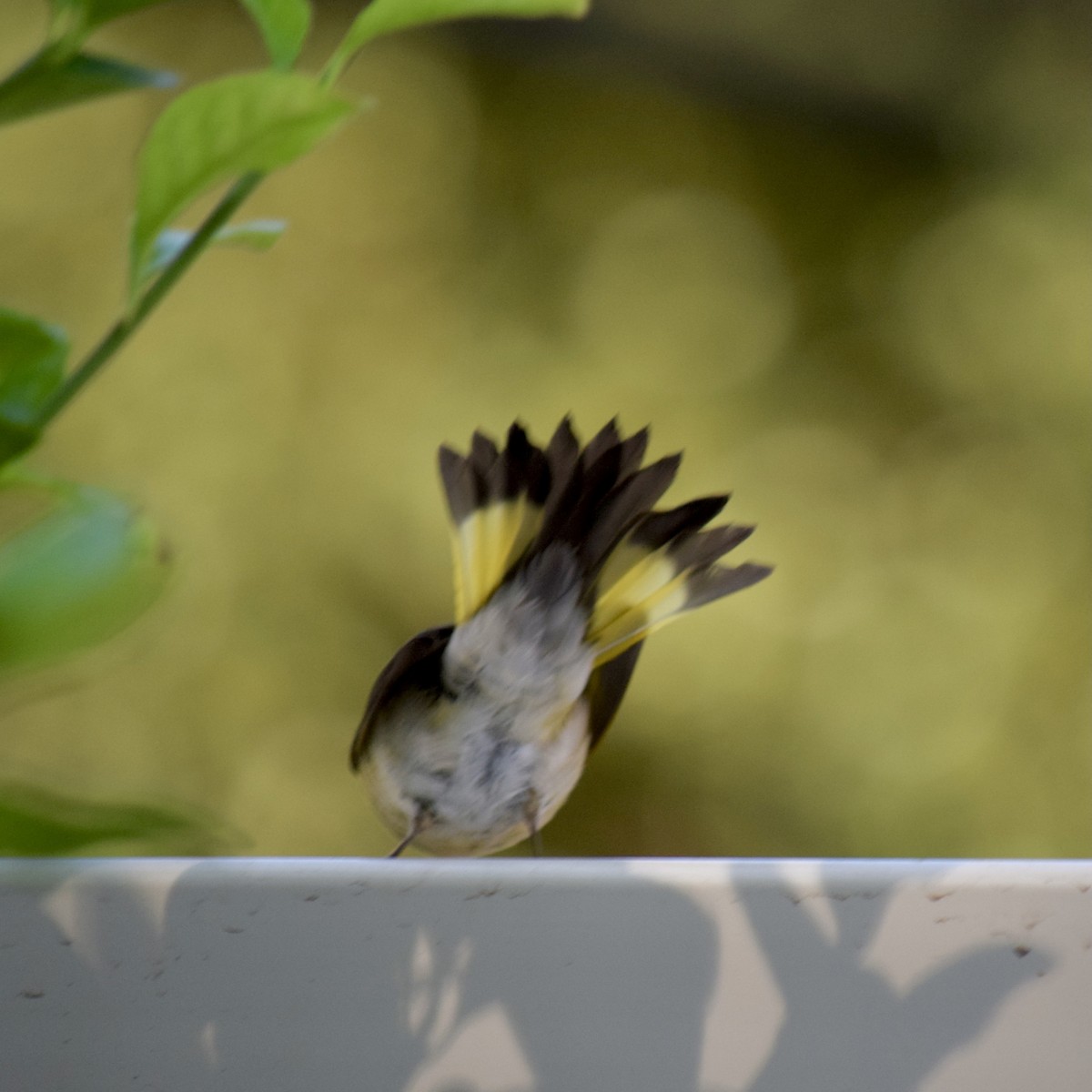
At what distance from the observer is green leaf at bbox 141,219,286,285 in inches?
6.7

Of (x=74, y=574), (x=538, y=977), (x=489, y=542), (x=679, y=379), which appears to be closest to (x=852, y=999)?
(x=538, y=977)

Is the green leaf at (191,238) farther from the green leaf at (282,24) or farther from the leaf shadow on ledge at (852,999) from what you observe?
the leaf shadow on ledge at (852,999)

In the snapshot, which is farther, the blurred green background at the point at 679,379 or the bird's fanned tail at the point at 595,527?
the blurred green background at the point at 679,379

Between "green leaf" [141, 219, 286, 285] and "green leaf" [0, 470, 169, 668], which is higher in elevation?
"green leaf" [141, 219, 286, 285]

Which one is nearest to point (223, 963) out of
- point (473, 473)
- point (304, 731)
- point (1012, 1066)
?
point (1012, 1066)

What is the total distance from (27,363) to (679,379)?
1.13m

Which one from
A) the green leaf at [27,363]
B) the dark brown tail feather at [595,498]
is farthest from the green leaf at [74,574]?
the dark brown tail feather at [595,498]

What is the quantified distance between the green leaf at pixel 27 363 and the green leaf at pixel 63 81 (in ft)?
0.09

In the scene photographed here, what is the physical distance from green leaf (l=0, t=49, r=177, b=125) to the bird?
0.83ft

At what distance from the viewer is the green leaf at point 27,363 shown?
0.14 meters

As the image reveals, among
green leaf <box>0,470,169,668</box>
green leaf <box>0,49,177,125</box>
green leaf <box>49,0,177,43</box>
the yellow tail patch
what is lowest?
the yellow tail patch

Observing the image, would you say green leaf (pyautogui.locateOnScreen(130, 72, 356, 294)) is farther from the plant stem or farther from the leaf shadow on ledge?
the leaf shadow on ledge

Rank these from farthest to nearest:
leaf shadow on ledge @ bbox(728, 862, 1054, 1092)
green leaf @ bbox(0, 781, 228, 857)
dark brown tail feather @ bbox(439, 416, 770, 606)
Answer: dark brown tail feather @ bbox(439, 416, 770, 606), leaf shadow on ledge @ bbox(728, 862, 1054, 1092), green leaf @ bbox(0, 781, 228, 857)

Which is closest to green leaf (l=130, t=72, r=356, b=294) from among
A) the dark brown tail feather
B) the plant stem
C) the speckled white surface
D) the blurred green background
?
the plant stem
